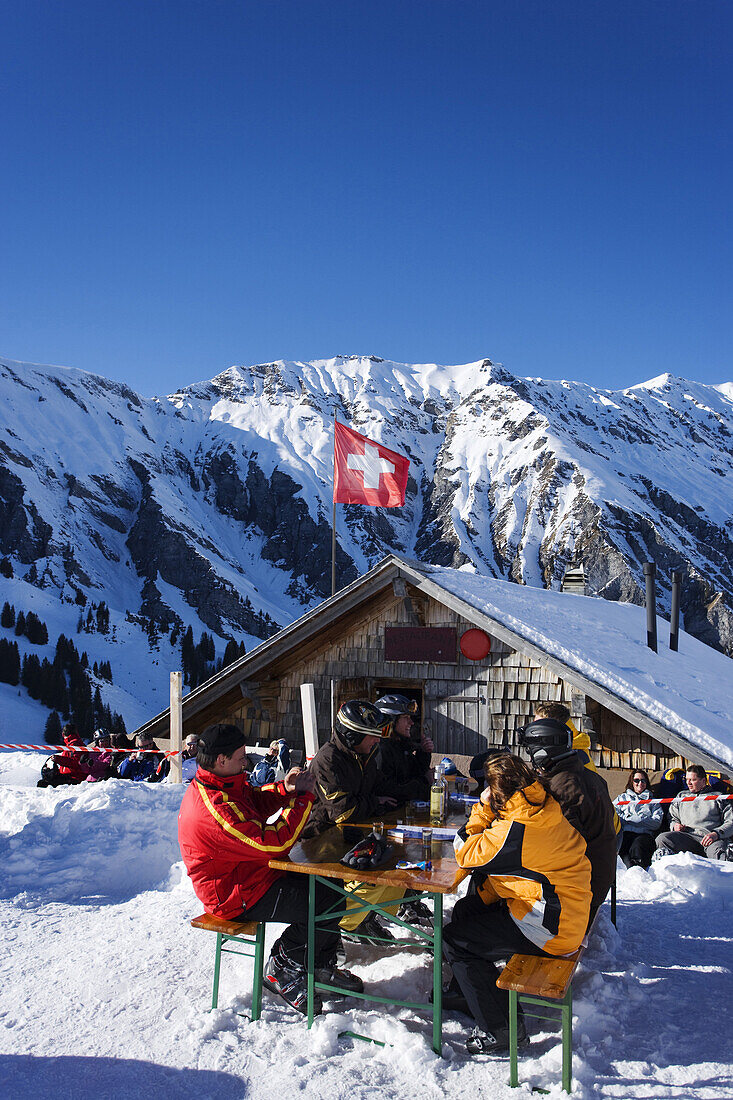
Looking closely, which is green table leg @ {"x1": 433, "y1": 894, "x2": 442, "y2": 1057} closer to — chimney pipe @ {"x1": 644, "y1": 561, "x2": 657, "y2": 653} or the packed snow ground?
the packed snow ground

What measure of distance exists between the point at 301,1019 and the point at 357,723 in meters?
1.71

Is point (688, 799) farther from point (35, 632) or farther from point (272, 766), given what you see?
point (35, 632)

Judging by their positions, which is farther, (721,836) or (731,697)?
(731,697)

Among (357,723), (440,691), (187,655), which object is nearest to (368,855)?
(357,723)

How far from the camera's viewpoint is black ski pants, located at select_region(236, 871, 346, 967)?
4211mm

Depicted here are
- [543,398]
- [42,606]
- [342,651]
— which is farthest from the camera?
[543,398]

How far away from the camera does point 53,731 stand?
34750 millimetres

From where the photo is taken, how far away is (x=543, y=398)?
182 metres

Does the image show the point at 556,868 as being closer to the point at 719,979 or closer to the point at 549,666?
the point at 719,979

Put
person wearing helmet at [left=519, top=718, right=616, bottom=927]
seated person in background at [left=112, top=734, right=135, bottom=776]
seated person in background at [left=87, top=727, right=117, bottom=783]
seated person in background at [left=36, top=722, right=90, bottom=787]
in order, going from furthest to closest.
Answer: seated person in background at [left=112, top=734, right=135, bottom=776]
seated person in background at [left=87, top=727, right=117, bottom=783]
seated person in background at [left=36, top=722, right=90, bottom=787]
person wearing helmet at [left=519, top=718, right=616, bottom=927]

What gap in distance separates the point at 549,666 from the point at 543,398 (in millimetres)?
180869

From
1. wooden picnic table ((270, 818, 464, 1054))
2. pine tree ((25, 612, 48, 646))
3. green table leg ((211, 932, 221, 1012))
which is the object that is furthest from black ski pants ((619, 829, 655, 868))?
pine tree ((25, 612, 48, 646))

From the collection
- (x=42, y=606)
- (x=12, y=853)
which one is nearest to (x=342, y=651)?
(x=12, y=853)

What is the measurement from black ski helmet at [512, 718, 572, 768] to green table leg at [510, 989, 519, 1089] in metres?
1.22
